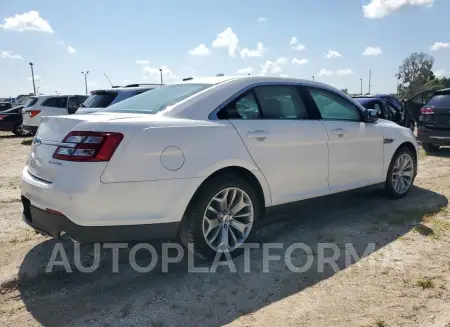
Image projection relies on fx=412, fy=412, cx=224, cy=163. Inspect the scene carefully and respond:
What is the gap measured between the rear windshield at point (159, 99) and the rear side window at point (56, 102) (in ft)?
41.3

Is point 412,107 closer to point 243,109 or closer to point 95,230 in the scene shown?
point 243,109

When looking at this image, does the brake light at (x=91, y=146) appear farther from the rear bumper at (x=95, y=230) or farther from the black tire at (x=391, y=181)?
the black tire at (x=391, y=181)

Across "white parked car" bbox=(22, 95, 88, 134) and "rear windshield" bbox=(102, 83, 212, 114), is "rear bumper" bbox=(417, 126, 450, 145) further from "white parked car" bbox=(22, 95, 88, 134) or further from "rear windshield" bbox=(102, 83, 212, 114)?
"white parked car" bbox=(22, 95, 88, 134)

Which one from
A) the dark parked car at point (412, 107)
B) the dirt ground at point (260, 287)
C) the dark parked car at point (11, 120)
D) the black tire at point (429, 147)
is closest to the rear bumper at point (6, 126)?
the dark parked car at point (11, 120)

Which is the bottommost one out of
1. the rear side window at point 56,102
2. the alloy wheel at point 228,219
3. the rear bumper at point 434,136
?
the alloy wheel at point 228,219

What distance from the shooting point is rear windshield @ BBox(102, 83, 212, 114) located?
11.6 feet

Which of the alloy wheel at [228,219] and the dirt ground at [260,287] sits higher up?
the alloy wheel at [228,219]

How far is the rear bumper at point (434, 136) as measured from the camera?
350 inches

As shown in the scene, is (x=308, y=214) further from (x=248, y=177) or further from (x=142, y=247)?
(x=142, y=247)

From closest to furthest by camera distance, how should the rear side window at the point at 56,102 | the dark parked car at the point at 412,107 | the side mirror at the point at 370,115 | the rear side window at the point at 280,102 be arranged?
the rear side window at the point at 280,102
the side mirror at the point at 370,115
the dark parked car at the point at 412,107
the rear side window at the point at 56,102

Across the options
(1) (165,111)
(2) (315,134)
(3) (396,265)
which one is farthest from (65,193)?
(3) (396,265)

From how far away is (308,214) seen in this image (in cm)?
487

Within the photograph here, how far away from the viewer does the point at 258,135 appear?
365 cm

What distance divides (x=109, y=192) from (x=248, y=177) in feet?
4.18
